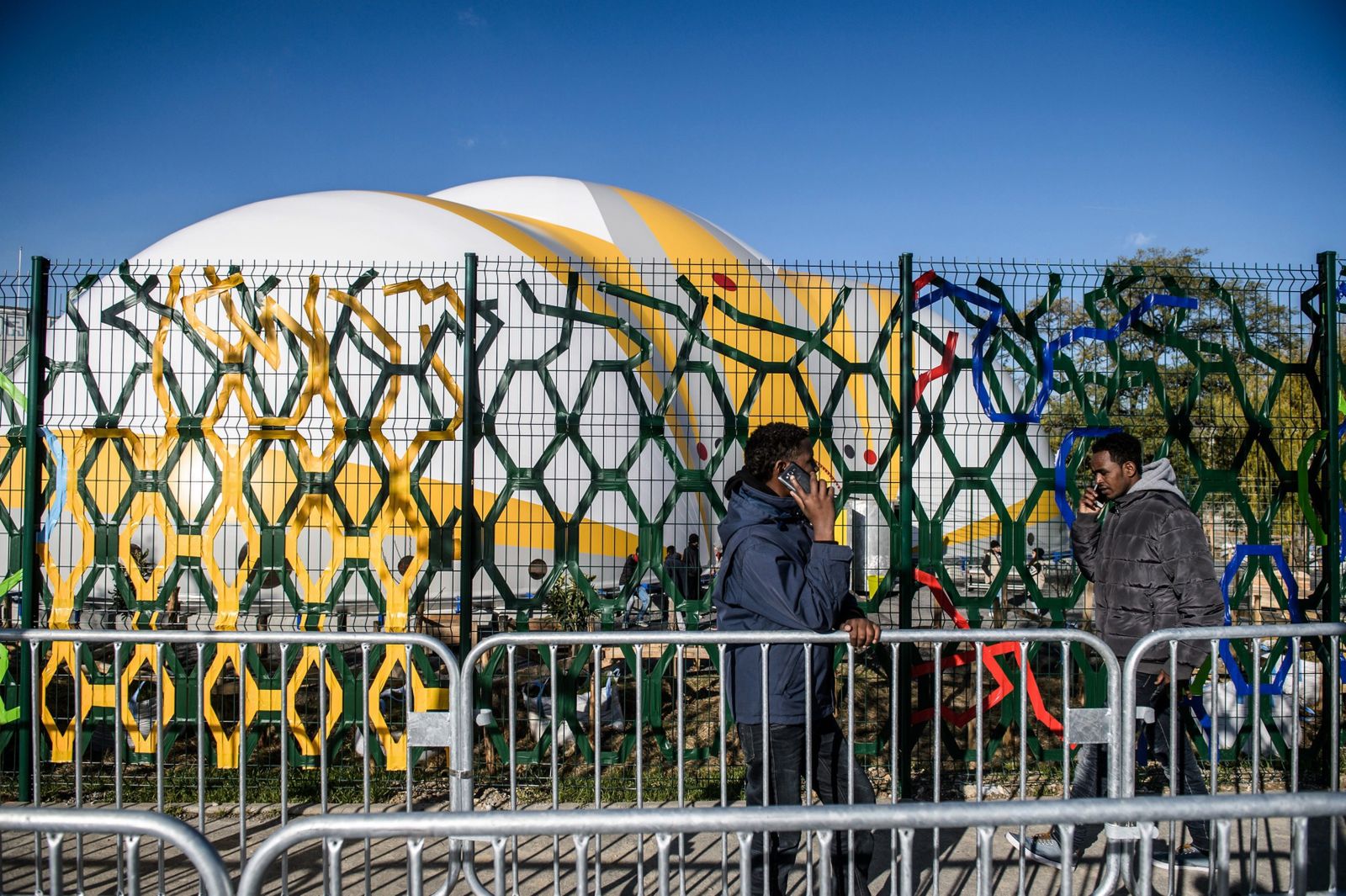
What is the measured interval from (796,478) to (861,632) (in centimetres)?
60

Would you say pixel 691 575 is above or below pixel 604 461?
below

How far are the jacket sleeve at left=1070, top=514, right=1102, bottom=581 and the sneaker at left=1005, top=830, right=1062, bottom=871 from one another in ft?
4.14

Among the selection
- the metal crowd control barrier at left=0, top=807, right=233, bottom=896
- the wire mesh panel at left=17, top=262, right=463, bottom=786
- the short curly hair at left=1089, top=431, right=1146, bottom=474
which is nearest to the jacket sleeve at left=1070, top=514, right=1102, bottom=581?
the short curly hair at left=1089, top=431, right=1146, bottom=474

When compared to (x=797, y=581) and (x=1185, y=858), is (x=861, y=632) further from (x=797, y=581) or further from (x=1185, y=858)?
(x=1185, y=858)

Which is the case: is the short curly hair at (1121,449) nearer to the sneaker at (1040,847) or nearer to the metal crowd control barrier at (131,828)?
the sneaker at (1040,847)

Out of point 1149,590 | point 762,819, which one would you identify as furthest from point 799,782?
point 1149,590

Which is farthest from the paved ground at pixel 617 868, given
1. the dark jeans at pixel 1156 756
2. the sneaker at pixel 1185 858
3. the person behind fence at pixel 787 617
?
the person behind fence at pixel 787 617

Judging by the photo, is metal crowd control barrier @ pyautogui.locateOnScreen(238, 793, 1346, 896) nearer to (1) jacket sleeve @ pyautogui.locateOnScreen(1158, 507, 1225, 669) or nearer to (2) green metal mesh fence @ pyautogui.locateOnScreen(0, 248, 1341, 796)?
(1) jacket sleeve @ pyautogui.locateOnScreen(1158, 507, 1225, 669)

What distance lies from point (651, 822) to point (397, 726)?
3785mm

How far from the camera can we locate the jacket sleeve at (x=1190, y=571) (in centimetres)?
391

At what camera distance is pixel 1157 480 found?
4.12 metres

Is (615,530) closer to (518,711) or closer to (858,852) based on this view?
(518,711)

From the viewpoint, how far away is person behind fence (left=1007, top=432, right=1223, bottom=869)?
3920mm

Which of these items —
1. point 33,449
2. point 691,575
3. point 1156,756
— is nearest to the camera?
point 1156,756
